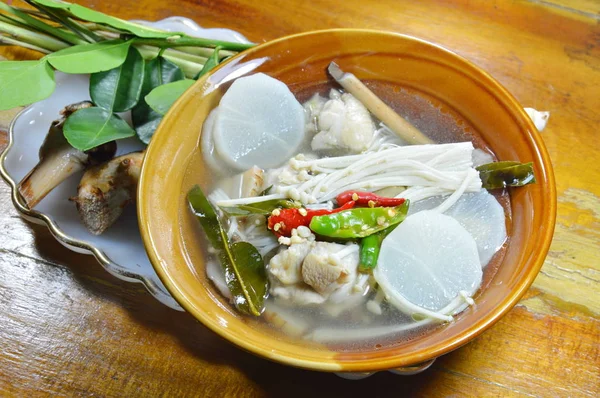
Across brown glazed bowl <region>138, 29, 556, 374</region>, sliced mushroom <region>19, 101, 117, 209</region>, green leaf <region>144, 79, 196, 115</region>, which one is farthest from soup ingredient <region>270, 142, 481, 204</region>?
sliced mushroom <region>19, 101, 117, 209</region>

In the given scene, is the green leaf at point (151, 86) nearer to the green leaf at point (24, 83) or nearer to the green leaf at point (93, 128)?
the green leaf at point (93, 128)

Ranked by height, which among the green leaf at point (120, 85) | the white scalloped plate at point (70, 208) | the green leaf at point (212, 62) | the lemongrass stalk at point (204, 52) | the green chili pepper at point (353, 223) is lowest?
the white scalloped plate at point (70, 208)

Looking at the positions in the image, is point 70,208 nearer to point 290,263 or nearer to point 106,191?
point 106,191

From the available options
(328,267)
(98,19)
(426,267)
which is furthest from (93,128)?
(426,267)

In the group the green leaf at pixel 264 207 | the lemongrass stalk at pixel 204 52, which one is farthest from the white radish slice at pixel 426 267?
the lemongrass stalk at pixel 204 52

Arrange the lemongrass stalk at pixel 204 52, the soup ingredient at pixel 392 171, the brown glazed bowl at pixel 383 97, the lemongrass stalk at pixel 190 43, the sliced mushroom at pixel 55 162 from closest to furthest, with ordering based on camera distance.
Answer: the brown glazed bowl at pixel 383 97, the soup ingredient at pixel 392 171, the sliced mushroom at pixel 55 162, the lemongrass stalk at pixel 190 43, the lemongrass stalk at pixel 204 52

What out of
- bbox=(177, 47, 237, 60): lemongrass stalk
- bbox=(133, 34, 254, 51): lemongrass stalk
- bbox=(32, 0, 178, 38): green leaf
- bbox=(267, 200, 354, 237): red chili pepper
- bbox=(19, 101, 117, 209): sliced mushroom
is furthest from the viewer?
bbox=(177, 47, 237, 60): lemongrass stalk

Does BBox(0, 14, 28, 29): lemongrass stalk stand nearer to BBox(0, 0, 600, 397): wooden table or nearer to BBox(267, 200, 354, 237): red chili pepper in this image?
BBox(0, 0, 600, 397): wooden table
